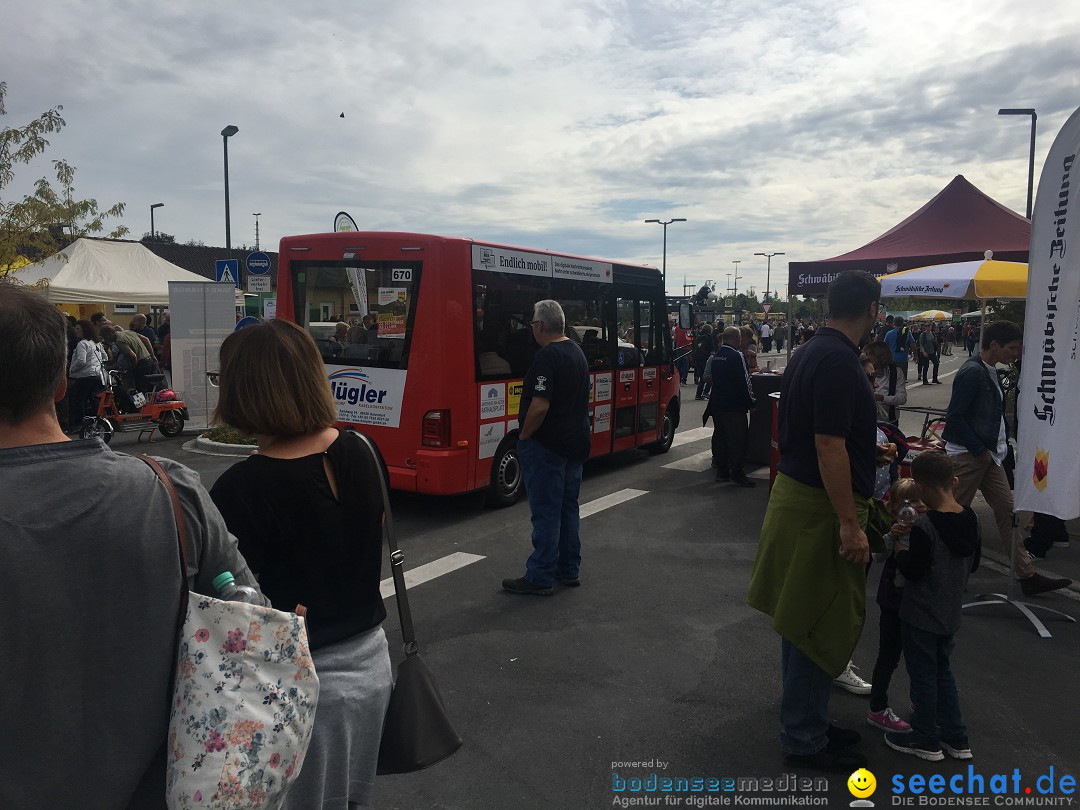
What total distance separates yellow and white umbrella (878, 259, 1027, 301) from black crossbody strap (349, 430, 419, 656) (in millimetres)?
8003

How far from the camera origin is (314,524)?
1.98 metres

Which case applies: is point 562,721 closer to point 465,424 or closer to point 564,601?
point 564,601

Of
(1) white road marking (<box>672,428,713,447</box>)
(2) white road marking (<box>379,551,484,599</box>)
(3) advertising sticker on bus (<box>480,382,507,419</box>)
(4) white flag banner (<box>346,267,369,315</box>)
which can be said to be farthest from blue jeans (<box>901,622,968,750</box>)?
(1) white road marking (<box>672,428,713,447</box>)

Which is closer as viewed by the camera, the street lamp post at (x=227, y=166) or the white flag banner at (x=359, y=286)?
the white flag banner at (x=359, y=286)

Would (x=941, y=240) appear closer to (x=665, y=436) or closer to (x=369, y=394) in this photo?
(x=665, y=436)

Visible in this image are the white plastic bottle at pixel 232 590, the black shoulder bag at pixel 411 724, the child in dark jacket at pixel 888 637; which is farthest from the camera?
the child in dark jacket at pixel 888 637

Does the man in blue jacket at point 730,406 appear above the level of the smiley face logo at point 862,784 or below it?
above

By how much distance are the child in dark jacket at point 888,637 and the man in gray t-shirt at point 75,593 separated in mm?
3027

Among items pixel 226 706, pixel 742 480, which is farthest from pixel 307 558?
pixel 742 480

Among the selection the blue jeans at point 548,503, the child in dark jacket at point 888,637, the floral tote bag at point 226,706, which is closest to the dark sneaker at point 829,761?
the child in dark jacket at point 888,637

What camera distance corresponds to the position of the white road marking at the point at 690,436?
12438 mm

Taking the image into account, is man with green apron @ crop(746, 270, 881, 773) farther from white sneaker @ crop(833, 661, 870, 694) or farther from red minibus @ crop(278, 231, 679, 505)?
red minibus @ crop(278, 231, 679, 505)

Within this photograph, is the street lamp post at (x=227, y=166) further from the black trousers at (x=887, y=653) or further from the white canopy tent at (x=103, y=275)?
the black trousers at (x=887, y=653)

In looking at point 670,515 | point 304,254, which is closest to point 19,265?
point 304,254
